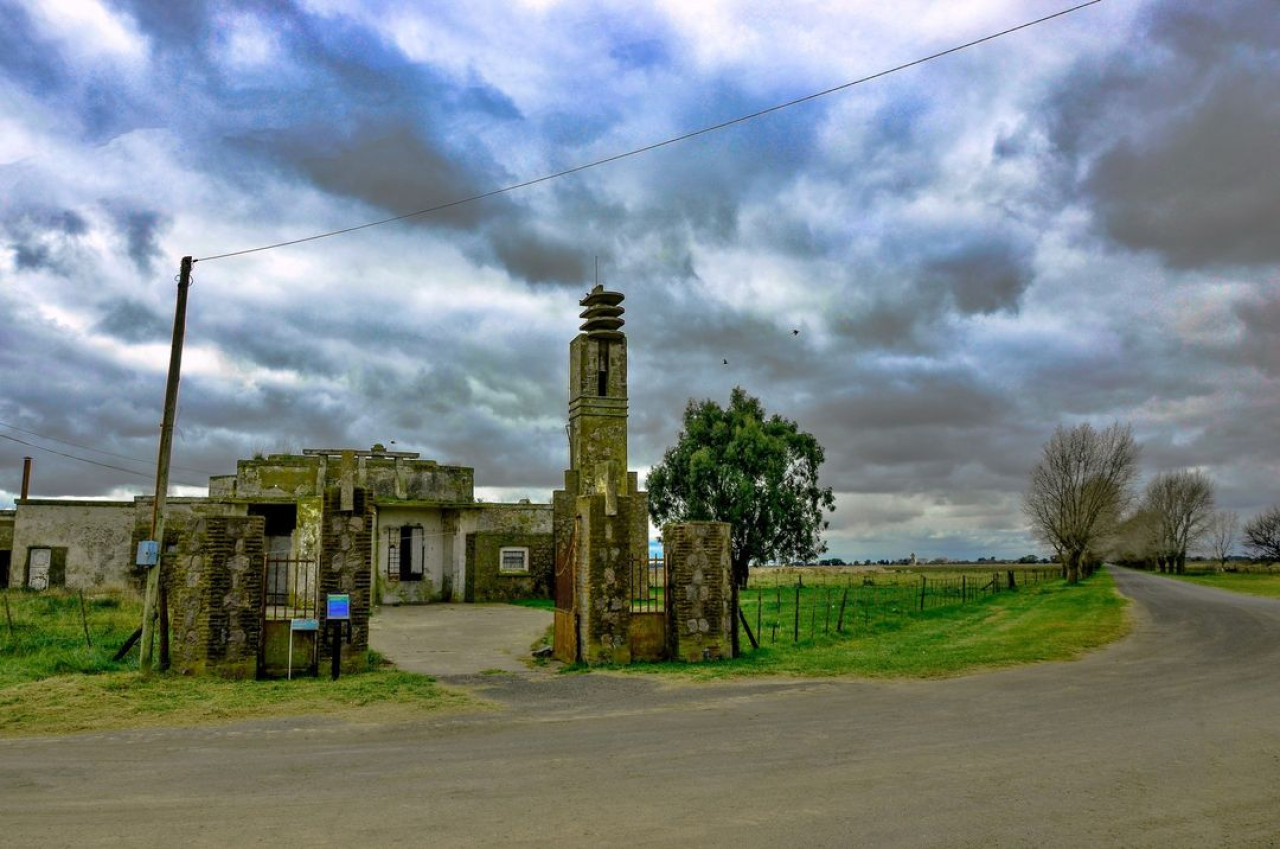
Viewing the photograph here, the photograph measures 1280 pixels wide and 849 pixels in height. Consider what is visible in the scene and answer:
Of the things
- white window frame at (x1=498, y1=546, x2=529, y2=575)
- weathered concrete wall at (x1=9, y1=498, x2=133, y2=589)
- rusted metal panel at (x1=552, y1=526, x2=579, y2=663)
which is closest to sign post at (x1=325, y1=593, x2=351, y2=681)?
rusted metal panel at (x1=552, y1=526, x2=579, y2=663)

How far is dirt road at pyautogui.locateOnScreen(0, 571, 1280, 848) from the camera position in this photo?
6.77m

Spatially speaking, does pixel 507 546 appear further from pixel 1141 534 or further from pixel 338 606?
pixel 1141 534

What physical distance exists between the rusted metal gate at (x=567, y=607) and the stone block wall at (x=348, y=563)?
3.87m

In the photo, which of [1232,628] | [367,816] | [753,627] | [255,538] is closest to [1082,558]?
[1232,628]

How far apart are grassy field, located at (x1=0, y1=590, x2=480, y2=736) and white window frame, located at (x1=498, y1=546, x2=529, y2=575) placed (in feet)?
68.0

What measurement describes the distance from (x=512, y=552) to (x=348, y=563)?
2295 cm

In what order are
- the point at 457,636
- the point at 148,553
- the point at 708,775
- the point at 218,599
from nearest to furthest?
the point at 708,775, the point at 218,599, the point at 148,553, the point at 457,636

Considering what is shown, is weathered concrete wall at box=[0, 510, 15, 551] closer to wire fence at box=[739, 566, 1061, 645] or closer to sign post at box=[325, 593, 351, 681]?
wire fence at box=[739, 566, 1061, 645]

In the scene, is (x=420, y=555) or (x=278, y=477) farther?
(x=278, y=477)

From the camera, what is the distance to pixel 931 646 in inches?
795

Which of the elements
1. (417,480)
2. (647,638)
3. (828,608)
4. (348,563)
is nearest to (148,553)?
(348,563)

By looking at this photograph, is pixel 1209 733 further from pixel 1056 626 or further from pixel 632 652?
pixel 1056 626

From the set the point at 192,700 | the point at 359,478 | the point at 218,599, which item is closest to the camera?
the point at 192,700

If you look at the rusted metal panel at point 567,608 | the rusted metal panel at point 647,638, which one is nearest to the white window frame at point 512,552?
the rusted metal panel at point 567,608
